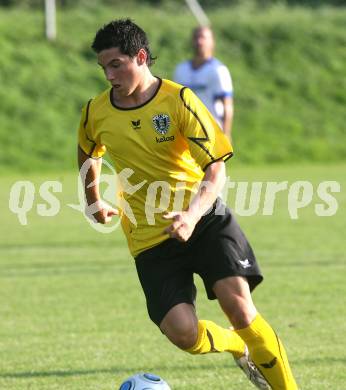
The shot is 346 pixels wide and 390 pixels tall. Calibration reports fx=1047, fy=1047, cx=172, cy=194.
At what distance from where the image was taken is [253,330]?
4.99m

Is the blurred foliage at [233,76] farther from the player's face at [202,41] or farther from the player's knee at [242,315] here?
the player's knee at [242,315]

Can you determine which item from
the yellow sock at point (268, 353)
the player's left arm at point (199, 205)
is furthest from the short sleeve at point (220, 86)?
the yellow sock at point (268, 353)

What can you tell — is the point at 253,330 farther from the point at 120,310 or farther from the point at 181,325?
the point at 120,310

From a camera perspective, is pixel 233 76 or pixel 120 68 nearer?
pixel 120 68

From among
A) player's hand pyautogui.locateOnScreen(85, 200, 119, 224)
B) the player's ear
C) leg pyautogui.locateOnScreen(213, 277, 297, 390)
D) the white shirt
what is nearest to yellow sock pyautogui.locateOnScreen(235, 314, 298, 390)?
leg pyautogui.locateOnScreen(213, 277, 297, 390)

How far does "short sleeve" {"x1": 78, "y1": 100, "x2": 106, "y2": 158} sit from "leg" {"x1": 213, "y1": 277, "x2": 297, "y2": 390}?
979 mm

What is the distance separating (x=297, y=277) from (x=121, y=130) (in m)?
4.73

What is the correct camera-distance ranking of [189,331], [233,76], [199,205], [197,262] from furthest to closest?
[233,76] → [197,262] → [189,331] → [199,205]

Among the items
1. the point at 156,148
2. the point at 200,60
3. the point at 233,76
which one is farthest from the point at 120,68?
the point at 233,76

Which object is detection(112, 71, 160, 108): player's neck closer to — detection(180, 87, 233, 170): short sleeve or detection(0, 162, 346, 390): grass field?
detection(180, 87, 233, 170): short sleeve

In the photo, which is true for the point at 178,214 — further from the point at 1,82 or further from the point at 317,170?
the point at 1,82

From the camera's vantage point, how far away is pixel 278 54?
29406mm

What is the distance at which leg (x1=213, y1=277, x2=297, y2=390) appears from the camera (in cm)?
496

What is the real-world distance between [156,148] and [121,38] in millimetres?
556
